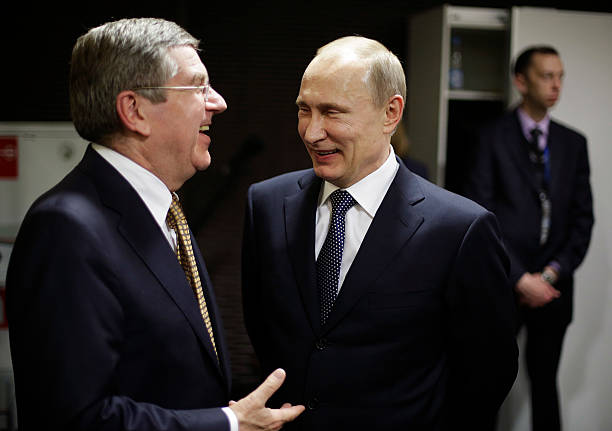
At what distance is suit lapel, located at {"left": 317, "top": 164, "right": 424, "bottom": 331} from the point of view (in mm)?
1514

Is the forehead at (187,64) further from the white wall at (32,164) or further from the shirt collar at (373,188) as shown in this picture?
the white wall at (32,164)

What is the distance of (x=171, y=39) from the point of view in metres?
1.35

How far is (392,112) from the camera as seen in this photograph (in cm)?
161

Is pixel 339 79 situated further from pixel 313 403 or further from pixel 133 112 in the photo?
pixel 313 403

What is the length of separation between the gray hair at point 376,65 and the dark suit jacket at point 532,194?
1.75m

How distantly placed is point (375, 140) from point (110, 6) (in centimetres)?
304

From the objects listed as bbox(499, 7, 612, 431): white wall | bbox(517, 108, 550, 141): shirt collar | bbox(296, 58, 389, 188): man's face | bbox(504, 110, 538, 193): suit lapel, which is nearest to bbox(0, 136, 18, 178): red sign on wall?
bbox(296, 58, 389, 188): man's face

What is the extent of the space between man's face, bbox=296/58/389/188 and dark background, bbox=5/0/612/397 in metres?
2.42

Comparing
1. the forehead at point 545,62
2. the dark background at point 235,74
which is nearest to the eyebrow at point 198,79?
the forehead at point 545,62

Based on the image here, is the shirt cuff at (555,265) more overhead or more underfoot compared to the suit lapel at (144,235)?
more underfoot

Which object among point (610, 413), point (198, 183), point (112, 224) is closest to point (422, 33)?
point (198, 183)

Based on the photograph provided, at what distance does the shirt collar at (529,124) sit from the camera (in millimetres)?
3246

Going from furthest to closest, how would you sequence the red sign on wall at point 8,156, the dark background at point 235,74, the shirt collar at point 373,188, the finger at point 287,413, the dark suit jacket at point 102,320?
the dark background at point 235,74, the red sign on wall at point 8,156, the shirt collar at point 373,188, the finger at point 287,413, the dark suit jacket at point 102,320

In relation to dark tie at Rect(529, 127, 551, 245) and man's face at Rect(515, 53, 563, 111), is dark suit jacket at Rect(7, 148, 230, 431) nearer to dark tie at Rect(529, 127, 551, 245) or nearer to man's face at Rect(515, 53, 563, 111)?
dark tie at Rect(529, 127, 551, 245)
